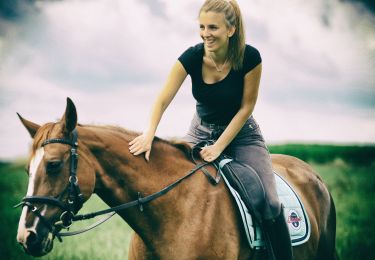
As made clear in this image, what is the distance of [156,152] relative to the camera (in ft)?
12.2

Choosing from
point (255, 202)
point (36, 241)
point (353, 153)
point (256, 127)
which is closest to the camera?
point (36, 241)

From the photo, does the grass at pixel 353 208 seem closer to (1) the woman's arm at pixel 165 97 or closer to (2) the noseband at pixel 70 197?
(1) the woman's arm at pixel 165 97

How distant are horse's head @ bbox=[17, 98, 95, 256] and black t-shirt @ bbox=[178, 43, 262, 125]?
4.30ft

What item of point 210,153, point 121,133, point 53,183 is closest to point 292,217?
point 210,153

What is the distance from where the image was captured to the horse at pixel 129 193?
3.10m

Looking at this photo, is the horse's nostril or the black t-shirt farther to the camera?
the black t-shirt

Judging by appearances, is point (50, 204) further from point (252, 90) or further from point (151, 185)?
point (252, 90)

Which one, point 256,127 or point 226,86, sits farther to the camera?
point 256,127

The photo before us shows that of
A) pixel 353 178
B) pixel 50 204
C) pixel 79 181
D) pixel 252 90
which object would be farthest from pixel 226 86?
pixel 353 178

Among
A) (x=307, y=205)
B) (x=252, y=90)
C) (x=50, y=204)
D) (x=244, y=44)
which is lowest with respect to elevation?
(x=307, y=205)

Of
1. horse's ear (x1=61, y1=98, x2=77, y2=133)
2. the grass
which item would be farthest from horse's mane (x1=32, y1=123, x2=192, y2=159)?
the grass

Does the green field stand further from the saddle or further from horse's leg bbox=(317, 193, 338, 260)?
the saddle

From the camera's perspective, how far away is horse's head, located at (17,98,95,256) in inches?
120

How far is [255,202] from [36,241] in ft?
6.24
